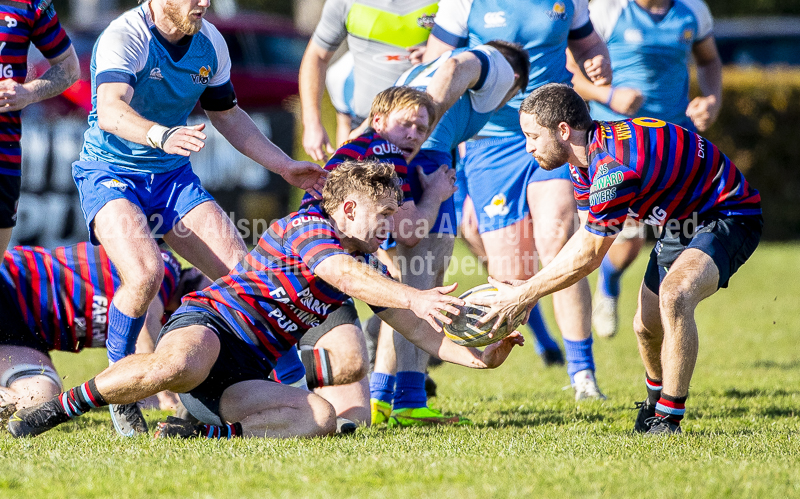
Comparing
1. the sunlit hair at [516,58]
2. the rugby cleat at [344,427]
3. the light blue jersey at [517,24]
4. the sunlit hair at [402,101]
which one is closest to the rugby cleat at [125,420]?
the rugby cleat at [344,427]

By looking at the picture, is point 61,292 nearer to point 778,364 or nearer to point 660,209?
point 660,209

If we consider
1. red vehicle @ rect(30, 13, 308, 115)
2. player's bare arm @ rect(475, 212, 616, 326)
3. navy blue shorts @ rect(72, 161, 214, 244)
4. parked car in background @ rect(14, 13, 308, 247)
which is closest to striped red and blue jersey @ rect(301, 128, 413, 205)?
navy blue shorts @ rect(72, 161, 214, 244)

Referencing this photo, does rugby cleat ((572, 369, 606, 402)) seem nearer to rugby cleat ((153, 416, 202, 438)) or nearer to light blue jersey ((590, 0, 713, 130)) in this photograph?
light blue jersey ((590, 0, 713, 130))

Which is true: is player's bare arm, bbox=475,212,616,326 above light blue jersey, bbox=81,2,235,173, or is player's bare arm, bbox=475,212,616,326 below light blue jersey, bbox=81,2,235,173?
below

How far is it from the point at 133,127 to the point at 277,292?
1040 mm

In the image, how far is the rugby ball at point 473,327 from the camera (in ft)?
13.4

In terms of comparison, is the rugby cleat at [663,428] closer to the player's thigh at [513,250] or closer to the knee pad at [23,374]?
the player's thigh at [513,250]

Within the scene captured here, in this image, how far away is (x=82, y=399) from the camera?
13.1 ft

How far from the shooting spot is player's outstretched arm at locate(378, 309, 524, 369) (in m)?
4.31

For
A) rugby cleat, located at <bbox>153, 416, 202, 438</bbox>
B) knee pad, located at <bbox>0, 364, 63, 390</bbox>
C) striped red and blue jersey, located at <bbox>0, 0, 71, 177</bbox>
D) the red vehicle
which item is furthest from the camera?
the red vehicle

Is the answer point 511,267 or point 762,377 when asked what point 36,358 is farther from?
point 762,377

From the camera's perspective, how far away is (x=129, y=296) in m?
4.46

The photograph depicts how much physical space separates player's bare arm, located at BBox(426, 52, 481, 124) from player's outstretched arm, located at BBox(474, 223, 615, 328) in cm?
116

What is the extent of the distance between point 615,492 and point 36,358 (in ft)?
10.9
